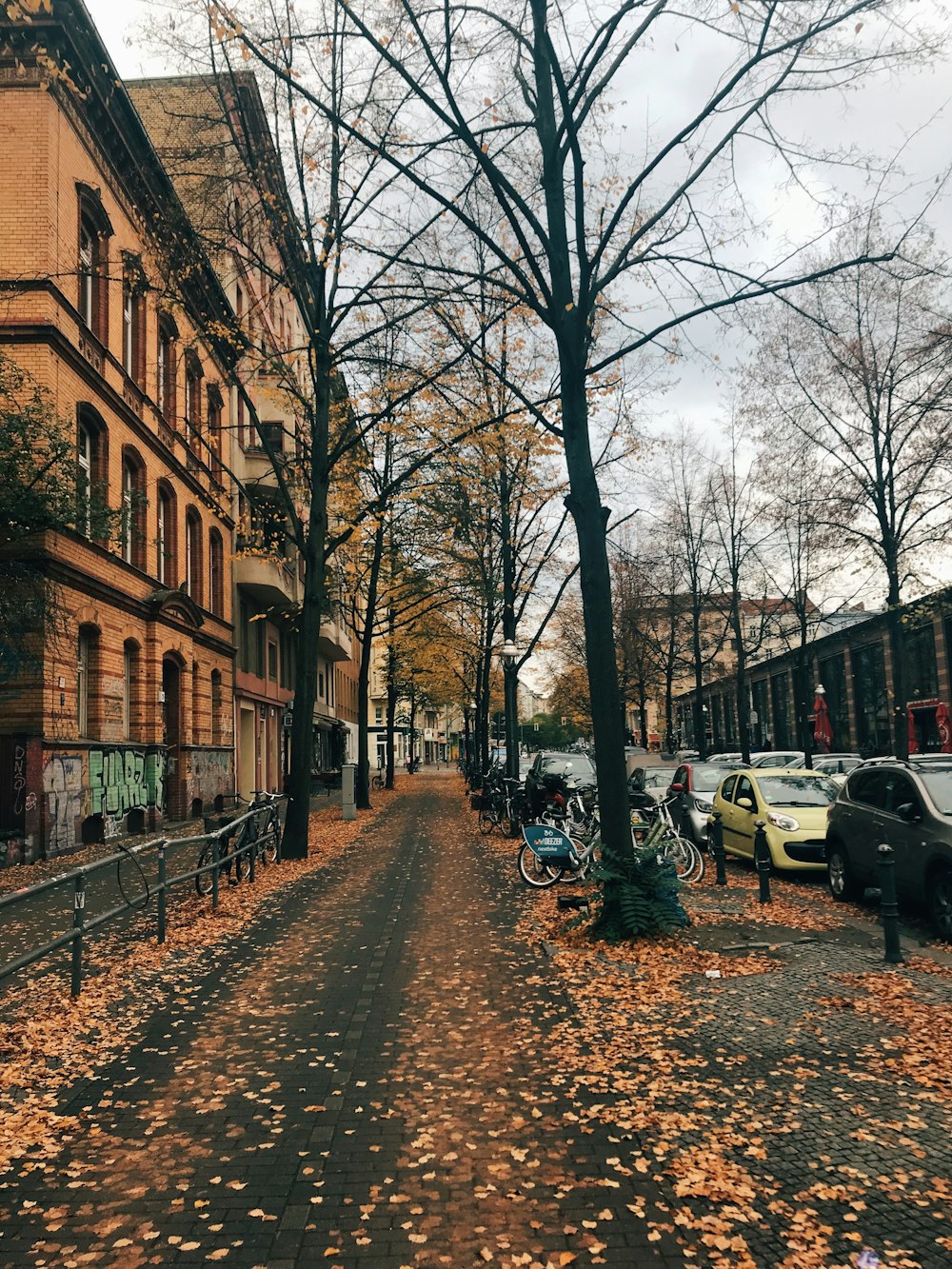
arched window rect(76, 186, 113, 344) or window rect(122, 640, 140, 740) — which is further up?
arched window rect(76, 186, 113, 344)

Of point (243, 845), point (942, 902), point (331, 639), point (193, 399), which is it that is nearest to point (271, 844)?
point (243, 845)

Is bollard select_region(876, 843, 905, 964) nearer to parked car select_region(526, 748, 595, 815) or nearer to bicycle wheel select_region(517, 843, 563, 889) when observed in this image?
bicycle wheel select_region(517, 843, 563, 889)

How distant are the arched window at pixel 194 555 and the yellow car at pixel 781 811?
17031mm

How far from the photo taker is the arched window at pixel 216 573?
30.4 metres

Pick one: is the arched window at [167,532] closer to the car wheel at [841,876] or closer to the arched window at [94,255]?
the arched window at [94,255]

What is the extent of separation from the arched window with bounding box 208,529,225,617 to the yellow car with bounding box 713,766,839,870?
18304mm

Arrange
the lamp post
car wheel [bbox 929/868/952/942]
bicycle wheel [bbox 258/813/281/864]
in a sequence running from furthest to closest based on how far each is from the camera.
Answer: the lamp post
bicycle wheel [bbox 258/813/281/864]
car wheel [bbox 929/868/952/942]

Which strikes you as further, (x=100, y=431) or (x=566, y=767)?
(x=566, y=767)

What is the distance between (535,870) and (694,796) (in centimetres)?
597

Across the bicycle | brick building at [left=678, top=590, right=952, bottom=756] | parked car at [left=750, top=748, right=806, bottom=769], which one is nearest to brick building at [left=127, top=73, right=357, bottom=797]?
the bicycle

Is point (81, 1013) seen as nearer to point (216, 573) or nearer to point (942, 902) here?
point (942, 902)

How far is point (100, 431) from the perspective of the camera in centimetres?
2062

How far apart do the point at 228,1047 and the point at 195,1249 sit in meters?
2.75

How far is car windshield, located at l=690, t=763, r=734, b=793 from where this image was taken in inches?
778
